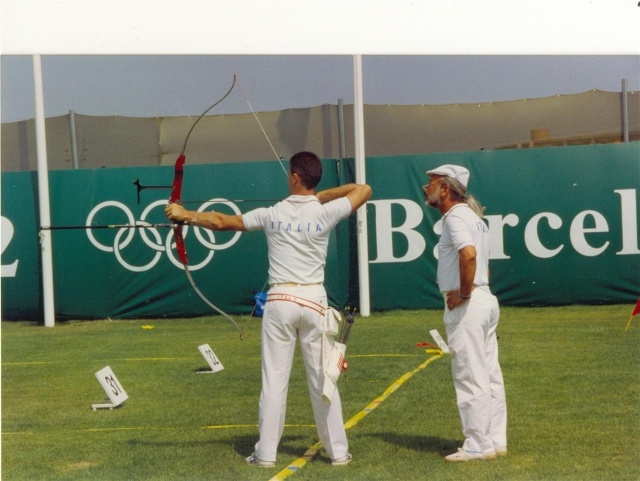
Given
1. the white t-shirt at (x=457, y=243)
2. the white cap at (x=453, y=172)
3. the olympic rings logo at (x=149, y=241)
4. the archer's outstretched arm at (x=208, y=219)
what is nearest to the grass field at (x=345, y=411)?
the white t-shirt at (x=457, y=243)

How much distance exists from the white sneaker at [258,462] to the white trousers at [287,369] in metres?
0.03

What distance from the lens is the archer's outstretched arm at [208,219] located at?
6.05 meters

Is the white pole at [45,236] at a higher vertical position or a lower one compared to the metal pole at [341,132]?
lower

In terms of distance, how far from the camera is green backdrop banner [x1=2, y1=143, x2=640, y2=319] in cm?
1598

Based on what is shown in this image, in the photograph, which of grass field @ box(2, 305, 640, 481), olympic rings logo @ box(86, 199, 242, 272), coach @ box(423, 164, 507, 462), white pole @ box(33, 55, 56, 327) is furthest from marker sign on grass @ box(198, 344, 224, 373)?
white pole @ box(33, 55, 56, 327)

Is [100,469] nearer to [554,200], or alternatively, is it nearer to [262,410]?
[262,410]

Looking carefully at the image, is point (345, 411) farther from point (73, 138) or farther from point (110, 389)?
point (73, 138)

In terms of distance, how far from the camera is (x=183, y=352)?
39.0 ft

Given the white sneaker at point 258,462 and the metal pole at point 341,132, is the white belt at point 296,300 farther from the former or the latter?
the metal pole at point 341,132

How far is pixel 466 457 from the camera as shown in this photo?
234 inches

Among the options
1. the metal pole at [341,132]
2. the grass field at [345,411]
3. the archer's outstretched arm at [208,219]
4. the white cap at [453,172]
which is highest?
the metal pole at [341,132]

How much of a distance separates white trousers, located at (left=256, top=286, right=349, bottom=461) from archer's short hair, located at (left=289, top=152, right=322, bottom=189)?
613mm

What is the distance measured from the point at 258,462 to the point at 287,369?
56cm

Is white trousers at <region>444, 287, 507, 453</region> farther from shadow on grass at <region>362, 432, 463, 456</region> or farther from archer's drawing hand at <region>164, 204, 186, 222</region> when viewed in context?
archer's drawing hand at <region>164, 204, 186, 222</region>
